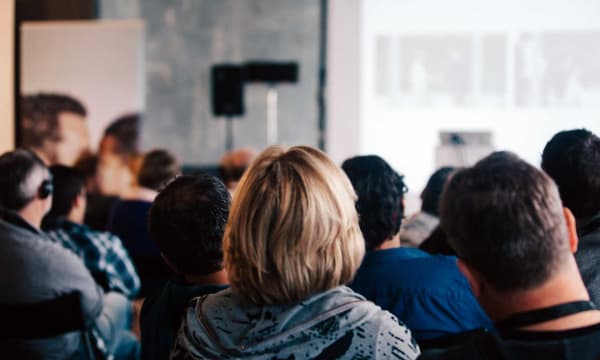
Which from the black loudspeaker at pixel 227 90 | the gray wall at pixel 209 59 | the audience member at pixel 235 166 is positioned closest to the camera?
the audience member at pixel 235 166

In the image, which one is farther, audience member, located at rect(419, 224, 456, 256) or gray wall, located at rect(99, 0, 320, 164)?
gray wall, located at rect(99, 0, 320, 164)

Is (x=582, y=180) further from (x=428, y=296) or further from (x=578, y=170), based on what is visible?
(x=428, y=296)

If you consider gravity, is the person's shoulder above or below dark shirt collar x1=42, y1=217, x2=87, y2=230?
above

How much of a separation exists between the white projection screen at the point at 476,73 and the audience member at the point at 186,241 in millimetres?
4621

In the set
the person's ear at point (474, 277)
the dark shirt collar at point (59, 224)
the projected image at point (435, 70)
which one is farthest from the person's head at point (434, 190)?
the projected image at point (435, 70)

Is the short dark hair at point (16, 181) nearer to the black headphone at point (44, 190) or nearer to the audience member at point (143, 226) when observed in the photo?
the black headphone at point (44, 190)

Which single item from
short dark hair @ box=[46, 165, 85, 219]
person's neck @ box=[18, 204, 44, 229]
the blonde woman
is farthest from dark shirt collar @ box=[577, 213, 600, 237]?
short dark hair @ box=[46, 165, 85, 219]

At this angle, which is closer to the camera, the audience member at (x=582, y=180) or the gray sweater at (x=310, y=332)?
the gray sweater at (x=310, y=332)

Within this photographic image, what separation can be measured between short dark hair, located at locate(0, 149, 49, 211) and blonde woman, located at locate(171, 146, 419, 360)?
1712 millimetres

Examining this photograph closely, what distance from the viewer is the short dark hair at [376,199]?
6.91ft

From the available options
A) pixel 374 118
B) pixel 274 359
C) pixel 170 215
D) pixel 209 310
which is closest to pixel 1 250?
pixel 170 215

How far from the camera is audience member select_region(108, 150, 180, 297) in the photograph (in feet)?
13.7

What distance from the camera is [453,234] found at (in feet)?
3.56

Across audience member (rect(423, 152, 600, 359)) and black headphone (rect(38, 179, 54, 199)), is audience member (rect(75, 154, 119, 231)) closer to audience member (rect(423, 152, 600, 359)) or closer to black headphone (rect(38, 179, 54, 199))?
black headphone (rect(38, 179, 54, 199))
